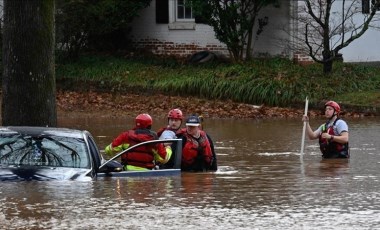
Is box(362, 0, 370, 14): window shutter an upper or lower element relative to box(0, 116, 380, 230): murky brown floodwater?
upper

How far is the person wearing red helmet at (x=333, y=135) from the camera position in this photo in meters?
17.6

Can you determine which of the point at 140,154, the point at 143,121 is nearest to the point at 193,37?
the point at 143,121

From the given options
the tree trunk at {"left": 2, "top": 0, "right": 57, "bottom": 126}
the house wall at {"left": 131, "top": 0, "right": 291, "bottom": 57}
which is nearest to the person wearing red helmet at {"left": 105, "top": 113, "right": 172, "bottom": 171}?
the tree trunk at {"left": 2, "top": 0, "right": 57, "bottom": 126}

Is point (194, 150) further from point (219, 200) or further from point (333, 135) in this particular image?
point (219, 200)

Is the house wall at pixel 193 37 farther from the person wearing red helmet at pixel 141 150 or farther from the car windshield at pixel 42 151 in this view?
the car windshield at pixel 42 151

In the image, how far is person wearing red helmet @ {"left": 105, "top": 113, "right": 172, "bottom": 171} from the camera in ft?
47.9

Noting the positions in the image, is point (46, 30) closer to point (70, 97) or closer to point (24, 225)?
point (24, 225)

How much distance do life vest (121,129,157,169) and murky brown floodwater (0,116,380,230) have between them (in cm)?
55

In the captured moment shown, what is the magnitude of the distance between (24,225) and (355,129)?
14379 mm

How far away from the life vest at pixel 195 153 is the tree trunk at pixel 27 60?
Result: 9.60ft

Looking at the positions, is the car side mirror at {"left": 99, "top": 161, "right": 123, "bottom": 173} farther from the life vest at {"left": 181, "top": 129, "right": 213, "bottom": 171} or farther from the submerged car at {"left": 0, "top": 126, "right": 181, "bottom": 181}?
the life vest at {"left": 181, "top": 129, "right": 213, "bottom": 171}

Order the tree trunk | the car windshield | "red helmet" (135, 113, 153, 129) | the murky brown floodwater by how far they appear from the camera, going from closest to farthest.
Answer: the murky brown floodwater, the car windshield, "red helmet" (135, 113, 153, 129), the tree trunk

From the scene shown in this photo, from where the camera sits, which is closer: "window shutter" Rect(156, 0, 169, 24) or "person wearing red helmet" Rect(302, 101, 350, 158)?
"person wearing red helmet" Rect(302, 101, 350, 158)

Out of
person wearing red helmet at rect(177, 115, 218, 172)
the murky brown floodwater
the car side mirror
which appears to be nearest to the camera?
the murky brown floodwater
